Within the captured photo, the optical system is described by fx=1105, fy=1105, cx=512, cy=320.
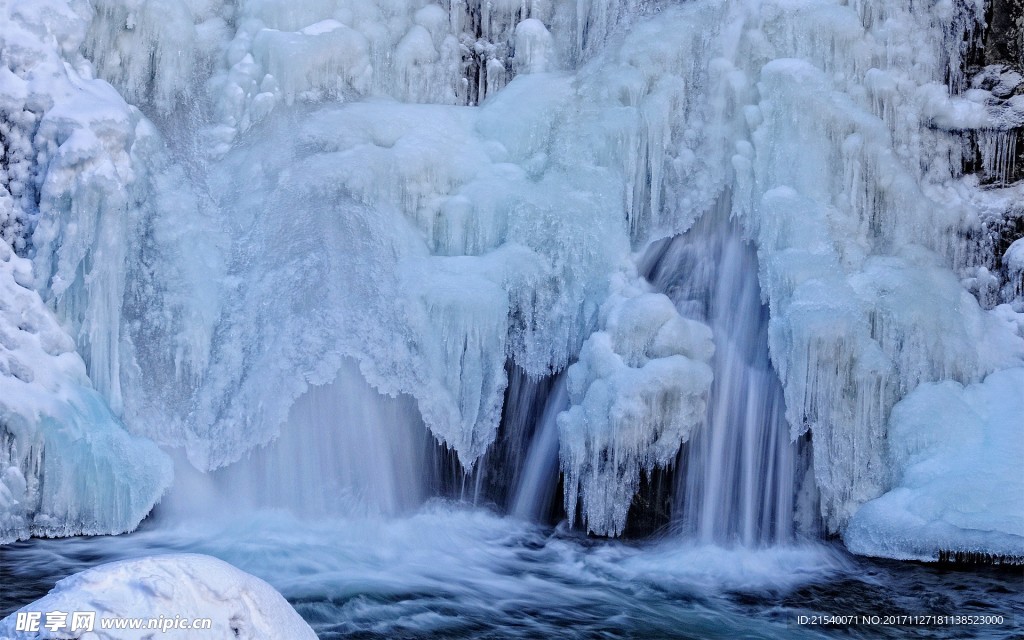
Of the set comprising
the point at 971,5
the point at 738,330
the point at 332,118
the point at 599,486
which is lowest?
the point at 599,486

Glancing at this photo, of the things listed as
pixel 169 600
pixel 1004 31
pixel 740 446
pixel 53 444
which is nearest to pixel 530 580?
pixel 740 446

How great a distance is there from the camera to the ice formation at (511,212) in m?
7.29

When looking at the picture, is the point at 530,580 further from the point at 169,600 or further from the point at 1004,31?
the point at 1004,31

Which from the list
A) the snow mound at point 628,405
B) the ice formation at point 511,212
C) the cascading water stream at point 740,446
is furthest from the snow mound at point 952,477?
the snow mound at point 628,405

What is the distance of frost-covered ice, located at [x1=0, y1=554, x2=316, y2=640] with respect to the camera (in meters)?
3.10

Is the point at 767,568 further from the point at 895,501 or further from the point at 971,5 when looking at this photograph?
the point at 971,5

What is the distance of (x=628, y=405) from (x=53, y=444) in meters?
3.58

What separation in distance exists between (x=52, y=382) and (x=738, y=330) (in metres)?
4.59

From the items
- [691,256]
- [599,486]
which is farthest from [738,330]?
[599,486]

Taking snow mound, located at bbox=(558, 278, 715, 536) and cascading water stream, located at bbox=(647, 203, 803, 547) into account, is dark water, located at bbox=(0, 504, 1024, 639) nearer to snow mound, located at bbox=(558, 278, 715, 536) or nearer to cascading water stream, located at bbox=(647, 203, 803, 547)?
cascading water stream, located at bbox=(647, 203, 803, 547)

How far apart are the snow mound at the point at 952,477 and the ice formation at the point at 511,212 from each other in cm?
13

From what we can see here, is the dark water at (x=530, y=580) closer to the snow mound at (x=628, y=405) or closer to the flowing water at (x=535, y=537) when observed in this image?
the flowing water at (x=535, y=537)

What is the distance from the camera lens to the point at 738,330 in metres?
7.81

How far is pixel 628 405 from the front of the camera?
7043 mm
